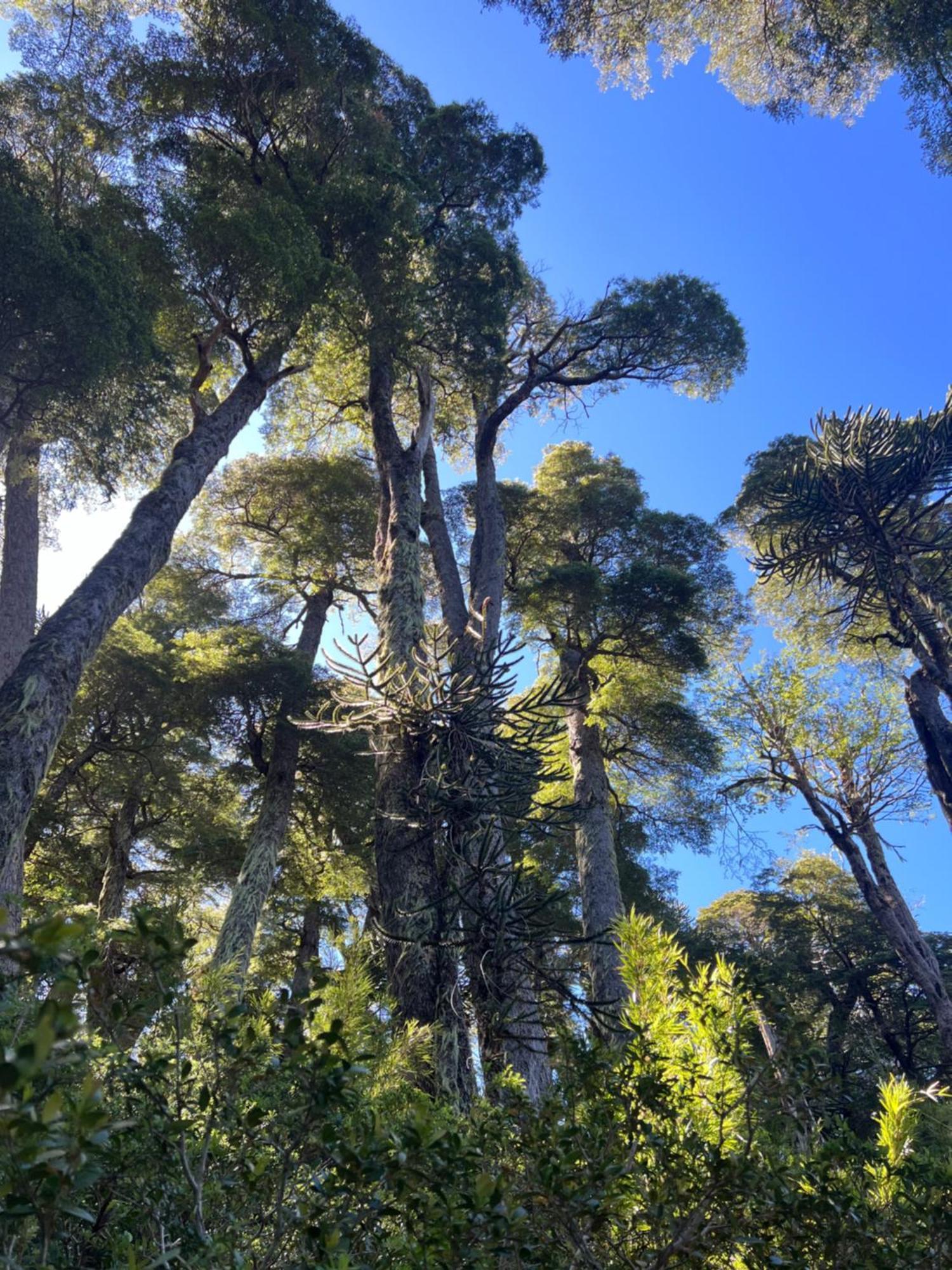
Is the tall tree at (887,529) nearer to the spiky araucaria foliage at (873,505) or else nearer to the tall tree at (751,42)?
the spiky araucaria foliage at (873,505)

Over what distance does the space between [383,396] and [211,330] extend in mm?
2969

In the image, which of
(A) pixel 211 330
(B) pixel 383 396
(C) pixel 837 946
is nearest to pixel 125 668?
(A) pixel 211 330

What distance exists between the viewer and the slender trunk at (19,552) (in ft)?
26.7

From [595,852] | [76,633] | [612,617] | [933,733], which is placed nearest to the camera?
[76,633]

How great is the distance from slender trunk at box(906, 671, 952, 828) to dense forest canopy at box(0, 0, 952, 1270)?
3.2 inches

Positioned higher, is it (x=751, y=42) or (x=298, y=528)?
(x=751, y=42)

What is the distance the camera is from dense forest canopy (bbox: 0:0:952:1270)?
1.57 metres

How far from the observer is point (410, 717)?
153 inches

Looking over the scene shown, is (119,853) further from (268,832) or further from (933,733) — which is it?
(933,733)

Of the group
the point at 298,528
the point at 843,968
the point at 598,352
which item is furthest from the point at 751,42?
the point at 843,968

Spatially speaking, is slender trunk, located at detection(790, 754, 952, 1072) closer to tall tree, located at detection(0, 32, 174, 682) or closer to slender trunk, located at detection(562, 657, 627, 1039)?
slender trunk, located at detection(562, 657, 627, 1039)

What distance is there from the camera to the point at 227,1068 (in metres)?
1.67

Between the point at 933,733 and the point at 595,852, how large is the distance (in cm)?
505

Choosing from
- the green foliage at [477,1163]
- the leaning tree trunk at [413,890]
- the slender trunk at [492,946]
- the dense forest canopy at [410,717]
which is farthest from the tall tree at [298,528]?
the green foliage at [477,1163]
